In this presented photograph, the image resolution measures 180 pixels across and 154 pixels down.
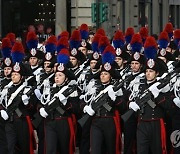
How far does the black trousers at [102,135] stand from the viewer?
45.5 ft

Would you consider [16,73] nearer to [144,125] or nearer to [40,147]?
[40,147]

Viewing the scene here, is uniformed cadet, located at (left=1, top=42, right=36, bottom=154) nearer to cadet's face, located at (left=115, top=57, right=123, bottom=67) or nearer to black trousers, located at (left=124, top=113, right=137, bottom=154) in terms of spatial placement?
black trousers, located at (left=124, top=113, right=137, bottom=154)

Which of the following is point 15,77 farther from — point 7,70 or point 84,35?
point 84,35

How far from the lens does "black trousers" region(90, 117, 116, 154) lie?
547 inches

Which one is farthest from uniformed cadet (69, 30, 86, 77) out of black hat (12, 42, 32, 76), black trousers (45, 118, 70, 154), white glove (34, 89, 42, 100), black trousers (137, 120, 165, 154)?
black trousers (137, 120, 165, 154)

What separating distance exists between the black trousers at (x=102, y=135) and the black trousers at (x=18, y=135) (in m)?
1.08

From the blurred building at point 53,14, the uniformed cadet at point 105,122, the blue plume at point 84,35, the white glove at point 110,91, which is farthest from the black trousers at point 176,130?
the blurred building at point 53,14

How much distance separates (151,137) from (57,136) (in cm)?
145

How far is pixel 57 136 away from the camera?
1396cm

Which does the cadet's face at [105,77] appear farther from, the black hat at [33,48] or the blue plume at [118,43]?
the blue plume at [118,43]

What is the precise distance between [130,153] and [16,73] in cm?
221

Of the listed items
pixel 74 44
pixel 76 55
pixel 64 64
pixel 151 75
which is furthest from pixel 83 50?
pixel 151 75

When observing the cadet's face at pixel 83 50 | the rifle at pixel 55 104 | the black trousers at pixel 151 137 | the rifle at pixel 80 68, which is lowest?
the black trousers at pixel 151 137

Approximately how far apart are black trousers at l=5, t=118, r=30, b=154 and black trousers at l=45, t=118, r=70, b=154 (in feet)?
1.58
